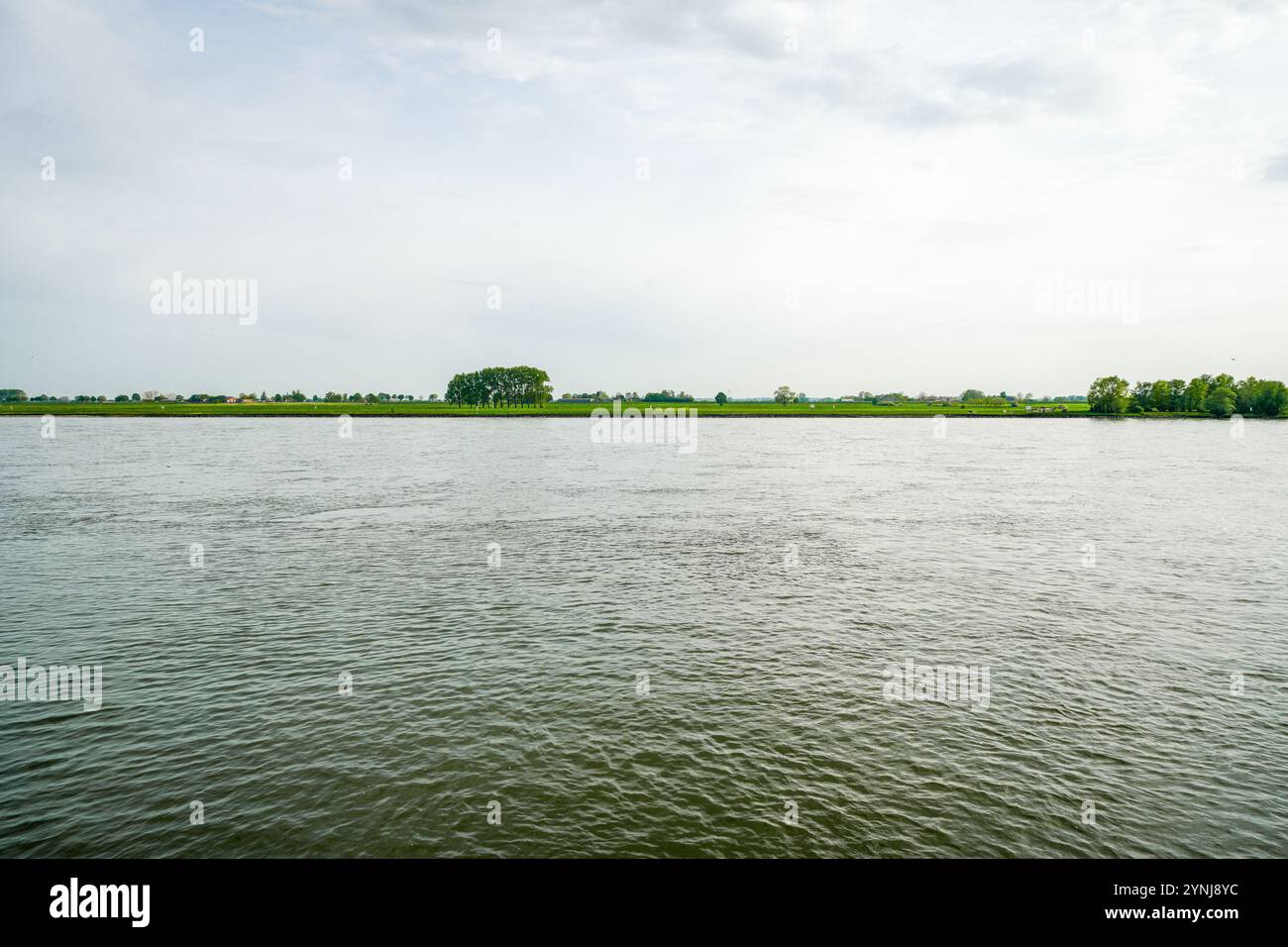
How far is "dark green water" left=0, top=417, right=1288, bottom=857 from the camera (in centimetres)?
1582

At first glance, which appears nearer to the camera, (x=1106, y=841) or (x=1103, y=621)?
(x=1106, y=841)

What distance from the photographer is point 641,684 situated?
77.2 ft

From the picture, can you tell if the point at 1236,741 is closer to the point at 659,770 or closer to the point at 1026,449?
the point at 659,770

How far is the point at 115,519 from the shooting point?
54.4 m

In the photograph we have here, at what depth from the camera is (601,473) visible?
314 feet

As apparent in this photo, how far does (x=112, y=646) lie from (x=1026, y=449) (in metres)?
150

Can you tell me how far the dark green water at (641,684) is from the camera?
1582 centimetres
